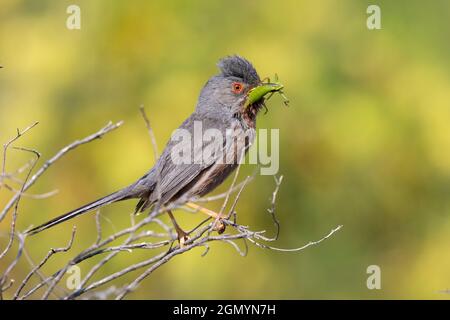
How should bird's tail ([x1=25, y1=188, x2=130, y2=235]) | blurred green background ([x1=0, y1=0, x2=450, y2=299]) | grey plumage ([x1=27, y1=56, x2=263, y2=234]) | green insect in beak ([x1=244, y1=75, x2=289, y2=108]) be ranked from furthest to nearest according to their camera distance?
blurred green background ([x1=0, y1=0, x2=450, y2=299]) → green insect in beak ([x1=244, y1=75, x2=289, y2=108]) → grey plumage ([x1=27, y1=56, x2=263, y2=234]) → bird's tail ([x1=25, y1=188, x2=130, y2=235])

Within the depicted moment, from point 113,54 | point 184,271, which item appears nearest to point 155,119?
point 113,54

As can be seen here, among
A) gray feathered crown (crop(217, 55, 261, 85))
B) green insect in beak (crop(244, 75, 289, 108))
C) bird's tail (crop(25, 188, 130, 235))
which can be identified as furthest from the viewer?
gray feathered crown (crop(217, 55, 261, 85))

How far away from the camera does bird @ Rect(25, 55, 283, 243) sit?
5.30m

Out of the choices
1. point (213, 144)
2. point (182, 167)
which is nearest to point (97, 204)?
point (182, 167)

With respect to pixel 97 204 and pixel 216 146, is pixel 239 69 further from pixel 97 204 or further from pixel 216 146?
pixel 97 204

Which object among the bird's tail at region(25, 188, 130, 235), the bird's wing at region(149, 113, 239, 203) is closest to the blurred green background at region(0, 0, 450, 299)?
the bird's wing at region(149, 113, 239, 203)

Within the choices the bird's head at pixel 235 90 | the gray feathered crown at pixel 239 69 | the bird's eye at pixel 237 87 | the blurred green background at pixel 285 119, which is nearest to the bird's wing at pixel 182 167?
the bird's head at pixel 235 90

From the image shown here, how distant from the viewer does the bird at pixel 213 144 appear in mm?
5301

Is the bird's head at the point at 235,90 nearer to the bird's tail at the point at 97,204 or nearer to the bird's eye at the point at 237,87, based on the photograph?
the bird's eye at the point at 237,87

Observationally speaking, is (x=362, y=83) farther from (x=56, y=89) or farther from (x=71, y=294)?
(x=71, y=294)

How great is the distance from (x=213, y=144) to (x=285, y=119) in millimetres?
1733

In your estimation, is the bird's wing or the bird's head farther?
the bird's head

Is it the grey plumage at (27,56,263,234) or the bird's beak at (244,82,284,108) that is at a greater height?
the bird's beak at (244,82,284,108)

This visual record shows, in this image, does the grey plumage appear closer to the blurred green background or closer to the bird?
the bird
